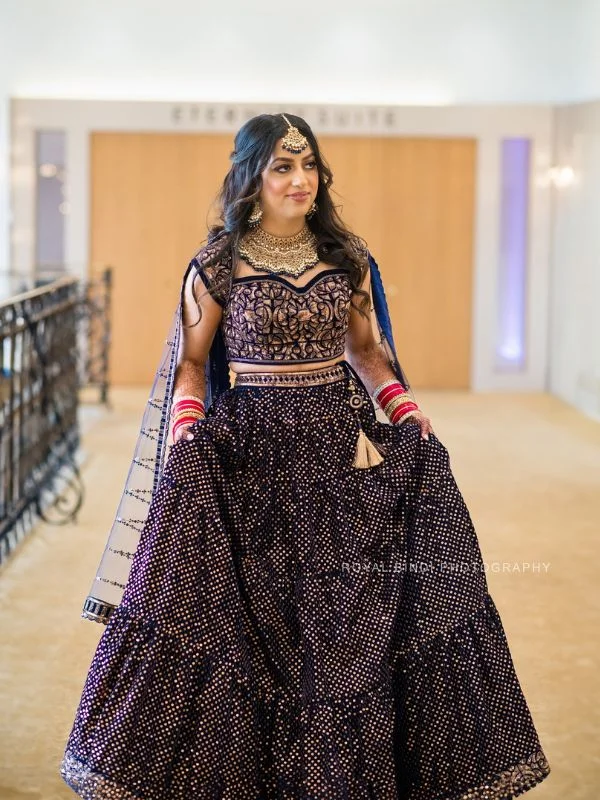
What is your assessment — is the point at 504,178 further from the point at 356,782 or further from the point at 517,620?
the point at 356,782

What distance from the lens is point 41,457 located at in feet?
19.6

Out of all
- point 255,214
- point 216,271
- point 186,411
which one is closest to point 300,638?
point 186,411

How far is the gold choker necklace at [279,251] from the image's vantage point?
8.99ft

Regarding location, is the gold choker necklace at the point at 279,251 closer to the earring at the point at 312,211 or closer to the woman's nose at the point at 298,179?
the earring at the point at 312,211

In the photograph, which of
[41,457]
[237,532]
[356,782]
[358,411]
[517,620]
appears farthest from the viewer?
[41,457]

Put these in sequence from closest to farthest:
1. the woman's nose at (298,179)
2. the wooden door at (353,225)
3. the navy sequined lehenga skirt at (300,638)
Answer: the navy sequined lehenga skirt at (300,638), the woman's nose at (298,179), the wooden door at (353,225)

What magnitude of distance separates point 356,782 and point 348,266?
44.5 inches

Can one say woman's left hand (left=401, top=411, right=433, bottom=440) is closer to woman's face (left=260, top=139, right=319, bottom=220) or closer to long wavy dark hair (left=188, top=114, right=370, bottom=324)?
long wavy dark hair (left=188, top=114, right=370, bottom=324)

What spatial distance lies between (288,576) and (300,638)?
5.2 inches

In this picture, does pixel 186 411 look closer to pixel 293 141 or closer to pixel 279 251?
pixel 279 251

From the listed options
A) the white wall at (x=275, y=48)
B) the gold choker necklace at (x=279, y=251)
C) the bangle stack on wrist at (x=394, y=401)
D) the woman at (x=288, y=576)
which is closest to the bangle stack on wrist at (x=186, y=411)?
the woman at (x=288, y=576)

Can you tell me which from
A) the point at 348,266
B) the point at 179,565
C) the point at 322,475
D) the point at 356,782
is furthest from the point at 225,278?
the point at 356,782

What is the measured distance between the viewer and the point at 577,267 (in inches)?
360

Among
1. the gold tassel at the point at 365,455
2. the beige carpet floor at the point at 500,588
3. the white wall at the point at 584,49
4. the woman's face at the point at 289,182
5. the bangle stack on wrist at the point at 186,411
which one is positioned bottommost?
the beige carpet floor at the point at 500,588
